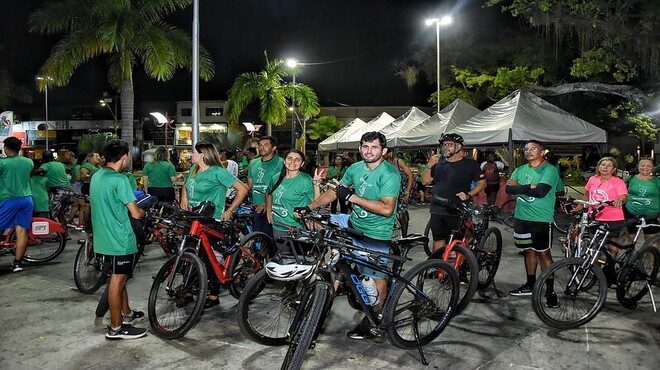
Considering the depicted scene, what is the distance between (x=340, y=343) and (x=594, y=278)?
2.70 meters

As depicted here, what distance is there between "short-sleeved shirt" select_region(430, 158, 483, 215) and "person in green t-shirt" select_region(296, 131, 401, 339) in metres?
1.79

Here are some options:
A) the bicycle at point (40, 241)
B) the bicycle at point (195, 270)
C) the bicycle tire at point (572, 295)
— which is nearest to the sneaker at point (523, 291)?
the bicycle tire at point (572, 295)

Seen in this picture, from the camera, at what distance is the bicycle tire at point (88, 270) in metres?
6.53

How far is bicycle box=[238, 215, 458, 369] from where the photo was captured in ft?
12.5

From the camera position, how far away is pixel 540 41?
27297mm

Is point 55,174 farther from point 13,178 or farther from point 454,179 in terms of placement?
point 454,179

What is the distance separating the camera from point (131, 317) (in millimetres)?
5215

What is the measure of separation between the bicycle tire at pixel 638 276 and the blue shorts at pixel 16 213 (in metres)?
7.84

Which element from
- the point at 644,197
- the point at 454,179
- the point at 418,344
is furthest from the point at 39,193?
the point at 644,197

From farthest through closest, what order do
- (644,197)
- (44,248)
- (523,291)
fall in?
(44,248) < (644,197) < (523,291)

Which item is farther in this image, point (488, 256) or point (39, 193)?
point (39, 193)

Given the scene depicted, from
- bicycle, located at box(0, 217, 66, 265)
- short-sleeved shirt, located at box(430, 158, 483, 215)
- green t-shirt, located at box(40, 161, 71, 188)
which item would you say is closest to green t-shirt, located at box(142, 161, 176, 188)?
green t-shirt, located at box(40, 161, 71, 188)

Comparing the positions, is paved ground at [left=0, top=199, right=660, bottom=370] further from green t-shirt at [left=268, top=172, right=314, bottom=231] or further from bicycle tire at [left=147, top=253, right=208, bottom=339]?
green t-shirt at [left=268, top=172, right=314, bottom=231]

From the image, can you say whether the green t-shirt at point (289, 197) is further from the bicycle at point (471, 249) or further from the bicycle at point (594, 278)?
the bicycle at point (594, 278)
